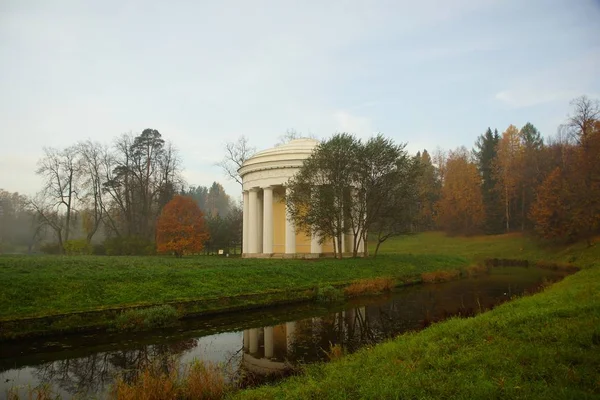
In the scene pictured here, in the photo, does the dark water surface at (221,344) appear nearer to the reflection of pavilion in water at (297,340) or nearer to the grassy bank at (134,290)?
the reflection of pavilion in water at (297,340)

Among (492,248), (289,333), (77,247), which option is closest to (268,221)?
(77,247)

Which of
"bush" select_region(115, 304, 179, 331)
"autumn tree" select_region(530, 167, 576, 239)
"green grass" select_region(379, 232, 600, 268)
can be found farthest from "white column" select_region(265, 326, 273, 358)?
"autumn tree" select_region(530, 167, 576, 239)

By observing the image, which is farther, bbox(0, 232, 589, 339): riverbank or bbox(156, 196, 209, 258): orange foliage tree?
bbox(156, 196, 209, 258): orange foliage tree

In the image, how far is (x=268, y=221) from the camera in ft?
118

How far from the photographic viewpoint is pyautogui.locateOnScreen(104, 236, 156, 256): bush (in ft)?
140

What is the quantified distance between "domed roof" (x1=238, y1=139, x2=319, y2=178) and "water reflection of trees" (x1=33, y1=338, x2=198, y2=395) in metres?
24.6

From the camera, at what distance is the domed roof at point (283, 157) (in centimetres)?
3453

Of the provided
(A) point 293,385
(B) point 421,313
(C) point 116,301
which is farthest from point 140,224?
(A) point 293,385

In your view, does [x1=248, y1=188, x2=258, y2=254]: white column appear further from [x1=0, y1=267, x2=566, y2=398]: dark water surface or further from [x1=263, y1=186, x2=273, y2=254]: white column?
[x1=0, y1=267, x2=566, y2=398]: dark water surface

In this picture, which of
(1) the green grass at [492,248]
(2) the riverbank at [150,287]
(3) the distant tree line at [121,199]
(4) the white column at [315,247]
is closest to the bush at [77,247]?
(3) the distant tree line at [121,199]

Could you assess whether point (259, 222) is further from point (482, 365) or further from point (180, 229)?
point (482, 365)

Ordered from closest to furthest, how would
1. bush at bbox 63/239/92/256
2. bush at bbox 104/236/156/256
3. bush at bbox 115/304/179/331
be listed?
bush at bbox 115/304/179/331, bush at bbox 63/239/92/256, bush at bbox 104/236/156/256

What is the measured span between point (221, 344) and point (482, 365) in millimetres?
7874

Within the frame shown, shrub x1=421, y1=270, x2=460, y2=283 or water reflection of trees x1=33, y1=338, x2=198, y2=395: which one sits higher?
shrub x1=421, y1=270, x2=460, y2=283
